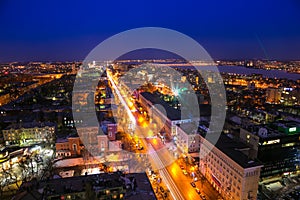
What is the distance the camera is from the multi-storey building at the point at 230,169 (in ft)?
16.2

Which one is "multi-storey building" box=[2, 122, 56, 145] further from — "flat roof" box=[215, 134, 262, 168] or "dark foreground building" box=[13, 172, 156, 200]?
"flat roof" box=[215, 134, 262, 168]

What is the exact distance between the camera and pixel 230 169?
5.29 metres

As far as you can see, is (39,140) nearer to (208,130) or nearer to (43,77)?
(208,130)

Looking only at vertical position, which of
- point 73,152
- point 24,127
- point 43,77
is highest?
point 43,77

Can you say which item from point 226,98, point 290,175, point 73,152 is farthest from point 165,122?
point 226,98

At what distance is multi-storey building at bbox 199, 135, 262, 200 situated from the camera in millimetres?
4930

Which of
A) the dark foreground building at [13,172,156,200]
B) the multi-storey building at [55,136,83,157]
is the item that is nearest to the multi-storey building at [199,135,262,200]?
the dark foreground building at [13,172,156,200]

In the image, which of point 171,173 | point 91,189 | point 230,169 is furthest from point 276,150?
point 91,189

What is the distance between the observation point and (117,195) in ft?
15.0

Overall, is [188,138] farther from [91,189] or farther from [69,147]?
[69,147]

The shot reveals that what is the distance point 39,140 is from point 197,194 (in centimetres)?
672

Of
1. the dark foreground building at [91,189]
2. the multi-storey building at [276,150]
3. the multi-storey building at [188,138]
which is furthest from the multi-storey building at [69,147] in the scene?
the multi-storey building at [276,150]

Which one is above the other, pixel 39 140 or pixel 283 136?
pixel 283 136

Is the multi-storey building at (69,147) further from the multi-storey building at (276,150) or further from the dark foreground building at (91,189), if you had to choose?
the multi-storey building at (276,150)
